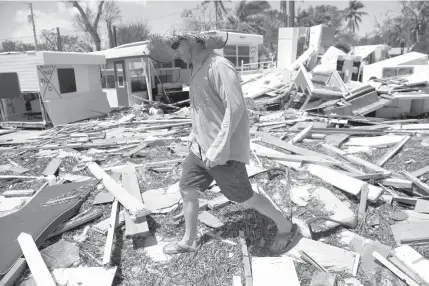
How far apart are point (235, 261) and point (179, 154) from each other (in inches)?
143

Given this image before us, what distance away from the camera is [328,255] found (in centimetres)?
291

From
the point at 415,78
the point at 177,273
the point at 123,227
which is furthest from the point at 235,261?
the point at 415,78

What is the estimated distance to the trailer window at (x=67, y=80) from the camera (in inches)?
459

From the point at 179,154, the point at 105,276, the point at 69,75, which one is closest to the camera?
the point at 105,276

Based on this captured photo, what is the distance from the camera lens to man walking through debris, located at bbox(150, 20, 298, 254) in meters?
2.38

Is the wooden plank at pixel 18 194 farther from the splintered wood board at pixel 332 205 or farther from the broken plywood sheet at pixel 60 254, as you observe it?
the splintered wood board at pixel 332 205

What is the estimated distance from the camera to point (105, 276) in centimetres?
266

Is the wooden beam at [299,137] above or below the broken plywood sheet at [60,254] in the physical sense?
above

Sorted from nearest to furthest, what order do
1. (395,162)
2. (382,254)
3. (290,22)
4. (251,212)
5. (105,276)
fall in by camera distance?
(105,276) → (382,254) → (251,212) → (395,162) → (290,22)

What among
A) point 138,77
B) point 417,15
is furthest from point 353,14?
point 138,77

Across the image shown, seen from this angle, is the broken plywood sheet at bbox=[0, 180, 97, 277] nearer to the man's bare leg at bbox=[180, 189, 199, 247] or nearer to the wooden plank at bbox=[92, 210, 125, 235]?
the wooden plank at bbox=[92, 210, 125, 235]

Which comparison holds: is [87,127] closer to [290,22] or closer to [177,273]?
[177,273]

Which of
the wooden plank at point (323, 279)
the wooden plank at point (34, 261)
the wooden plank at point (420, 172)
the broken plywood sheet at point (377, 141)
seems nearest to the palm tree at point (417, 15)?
the broken plywood sheet at point (377, 141)

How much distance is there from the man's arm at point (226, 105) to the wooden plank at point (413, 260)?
6.13ft
